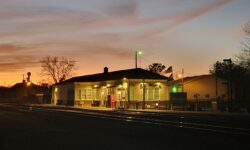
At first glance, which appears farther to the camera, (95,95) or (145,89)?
(95,95)

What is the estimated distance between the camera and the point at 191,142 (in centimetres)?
1670

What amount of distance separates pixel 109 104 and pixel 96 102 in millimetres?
7514

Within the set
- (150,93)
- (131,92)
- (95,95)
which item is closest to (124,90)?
(131,92)

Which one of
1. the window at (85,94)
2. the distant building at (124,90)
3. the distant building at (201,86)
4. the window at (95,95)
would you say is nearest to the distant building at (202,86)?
the distant building at (201,86)

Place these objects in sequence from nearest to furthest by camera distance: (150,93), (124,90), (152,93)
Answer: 1. (124,90)
2. (150,93)
3. (152,93)

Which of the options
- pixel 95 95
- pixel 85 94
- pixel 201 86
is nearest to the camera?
pixel 201 86

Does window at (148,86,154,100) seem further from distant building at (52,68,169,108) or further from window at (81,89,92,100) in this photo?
window at (81,89,92,100)

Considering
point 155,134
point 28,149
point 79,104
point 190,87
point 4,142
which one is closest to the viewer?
point 28,149

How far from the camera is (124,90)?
61750 millimetres

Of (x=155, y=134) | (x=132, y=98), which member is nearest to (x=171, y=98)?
(x=132, y=98)

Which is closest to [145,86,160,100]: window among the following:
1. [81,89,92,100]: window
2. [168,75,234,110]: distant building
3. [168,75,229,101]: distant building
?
[168,75,234,110]: distant building

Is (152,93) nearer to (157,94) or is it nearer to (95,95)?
(157,94)

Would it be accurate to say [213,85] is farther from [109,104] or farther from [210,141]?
[210,141]

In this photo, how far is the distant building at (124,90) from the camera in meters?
60.1
